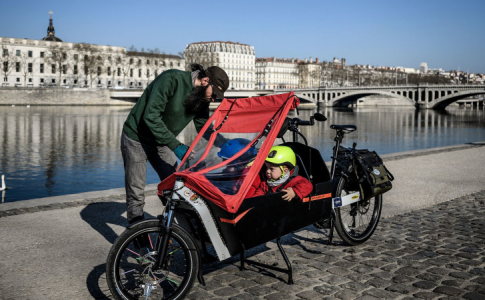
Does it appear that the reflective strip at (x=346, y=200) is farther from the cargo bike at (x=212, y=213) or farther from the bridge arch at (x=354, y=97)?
the bridge arch at (x=354, y=97)

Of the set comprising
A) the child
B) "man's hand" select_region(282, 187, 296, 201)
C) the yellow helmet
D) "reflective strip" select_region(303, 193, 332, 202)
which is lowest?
"reflective strip" select_region(303, 193, 332, 202)

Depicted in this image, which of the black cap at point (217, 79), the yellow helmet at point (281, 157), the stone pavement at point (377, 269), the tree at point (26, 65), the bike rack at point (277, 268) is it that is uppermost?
the tree at point (26, 65)

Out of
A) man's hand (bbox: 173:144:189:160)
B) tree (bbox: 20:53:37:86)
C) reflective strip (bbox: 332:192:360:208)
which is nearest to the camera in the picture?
man's hand (bbox: 173:144:189:160)

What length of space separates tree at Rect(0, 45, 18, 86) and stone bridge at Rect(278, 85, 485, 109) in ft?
155

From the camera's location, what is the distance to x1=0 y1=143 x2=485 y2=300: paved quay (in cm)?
364

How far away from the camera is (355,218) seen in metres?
4.90

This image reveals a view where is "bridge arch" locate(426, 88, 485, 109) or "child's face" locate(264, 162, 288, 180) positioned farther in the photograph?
"bridge arch" locate(426, 88, 485, 109)

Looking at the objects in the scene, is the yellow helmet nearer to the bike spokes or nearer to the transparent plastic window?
the transparent plastic window

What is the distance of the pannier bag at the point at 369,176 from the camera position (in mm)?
4691

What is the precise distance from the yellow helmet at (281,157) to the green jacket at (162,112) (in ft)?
2.15

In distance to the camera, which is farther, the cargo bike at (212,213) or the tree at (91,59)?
the tree at (91,59)

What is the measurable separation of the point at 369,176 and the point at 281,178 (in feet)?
4.02

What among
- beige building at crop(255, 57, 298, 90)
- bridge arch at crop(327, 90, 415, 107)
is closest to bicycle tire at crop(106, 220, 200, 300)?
bridge arch at crop(327, 90, 415, 107)

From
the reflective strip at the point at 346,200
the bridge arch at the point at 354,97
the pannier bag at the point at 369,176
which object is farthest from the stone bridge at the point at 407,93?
the reflective strip at the point at 346,200
